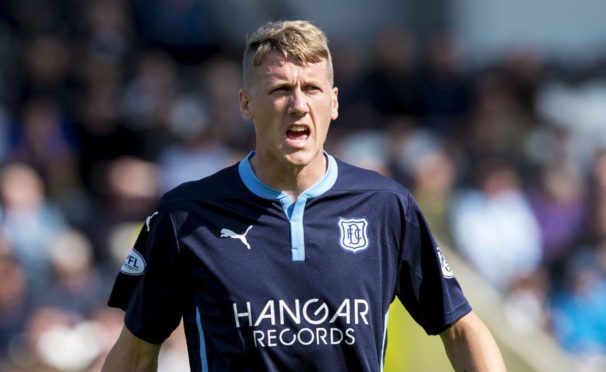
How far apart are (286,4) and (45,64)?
4.54 metres

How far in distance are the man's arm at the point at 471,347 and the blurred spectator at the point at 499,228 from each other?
21.4ft

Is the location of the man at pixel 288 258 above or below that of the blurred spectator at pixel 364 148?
below

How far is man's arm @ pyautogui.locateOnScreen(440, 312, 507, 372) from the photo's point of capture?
5039mm

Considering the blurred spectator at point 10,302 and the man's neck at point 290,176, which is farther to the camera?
the blurred spectator at point 10,302

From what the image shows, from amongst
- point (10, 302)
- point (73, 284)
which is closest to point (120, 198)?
point (73, 284)

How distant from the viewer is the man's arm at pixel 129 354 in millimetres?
5117

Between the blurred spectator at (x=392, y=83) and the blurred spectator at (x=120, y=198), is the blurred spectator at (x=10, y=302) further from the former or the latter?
the blurred spectator at (x=392, y=83)

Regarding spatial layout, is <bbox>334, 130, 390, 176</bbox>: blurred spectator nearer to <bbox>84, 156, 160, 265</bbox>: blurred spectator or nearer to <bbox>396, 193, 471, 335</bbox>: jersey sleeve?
<bbox>84, 156, 160, 265</bbox>: blurred spectator

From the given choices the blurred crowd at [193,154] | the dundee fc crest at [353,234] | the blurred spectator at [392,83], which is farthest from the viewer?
the blurred spectator at [392,83]

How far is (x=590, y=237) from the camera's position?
12.4 m

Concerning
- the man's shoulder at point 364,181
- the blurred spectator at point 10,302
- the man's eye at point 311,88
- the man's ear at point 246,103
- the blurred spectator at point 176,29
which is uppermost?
the blurred spectator at point 176,29

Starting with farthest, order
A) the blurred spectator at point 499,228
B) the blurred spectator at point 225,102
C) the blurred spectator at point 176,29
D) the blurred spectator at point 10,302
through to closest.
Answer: the blurred spectator at point 176,29 < the blurred spectator at point 225,102 < the blurred spectator at point 499,228 < the blurred spectator at point 10,302

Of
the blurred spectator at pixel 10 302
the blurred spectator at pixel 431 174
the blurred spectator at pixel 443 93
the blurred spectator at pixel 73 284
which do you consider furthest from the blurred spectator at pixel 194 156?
the blurred spectator at pixel 443 93

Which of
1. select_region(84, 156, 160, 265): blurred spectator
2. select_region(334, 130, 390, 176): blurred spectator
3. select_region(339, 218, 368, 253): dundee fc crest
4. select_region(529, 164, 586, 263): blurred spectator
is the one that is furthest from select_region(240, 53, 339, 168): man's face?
select_region(529, 164, 586, 263): blurred spectator
